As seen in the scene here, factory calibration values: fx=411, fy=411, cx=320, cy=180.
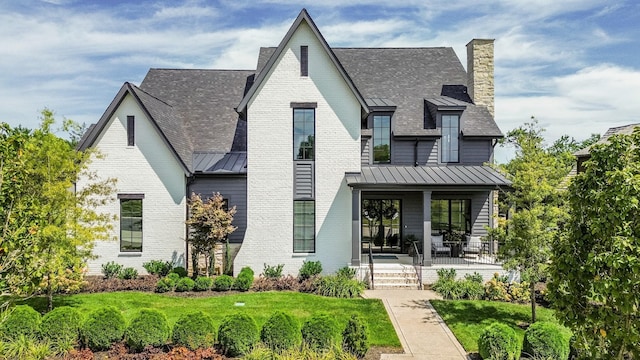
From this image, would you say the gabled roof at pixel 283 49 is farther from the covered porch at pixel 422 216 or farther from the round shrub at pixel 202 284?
the round shrub at pixel 202 284

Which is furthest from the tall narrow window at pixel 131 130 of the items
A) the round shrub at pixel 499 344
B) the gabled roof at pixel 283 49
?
the round shrub at pixel 499 344

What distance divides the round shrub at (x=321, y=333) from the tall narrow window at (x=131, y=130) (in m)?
12.3

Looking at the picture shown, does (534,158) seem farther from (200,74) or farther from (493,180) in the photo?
(200,74)

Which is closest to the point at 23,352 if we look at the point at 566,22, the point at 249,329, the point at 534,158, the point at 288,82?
the point at 249,329

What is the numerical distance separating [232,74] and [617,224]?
21.3 meters

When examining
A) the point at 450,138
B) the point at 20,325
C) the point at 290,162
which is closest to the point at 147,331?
the point at 20,325

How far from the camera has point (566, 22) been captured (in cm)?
1554

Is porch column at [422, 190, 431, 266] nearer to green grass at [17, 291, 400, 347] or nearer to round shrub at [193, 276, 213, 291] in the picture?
green grass at [17, 291, 400, 347]

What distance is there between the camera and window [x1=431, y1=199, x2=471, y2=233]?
68.1ft

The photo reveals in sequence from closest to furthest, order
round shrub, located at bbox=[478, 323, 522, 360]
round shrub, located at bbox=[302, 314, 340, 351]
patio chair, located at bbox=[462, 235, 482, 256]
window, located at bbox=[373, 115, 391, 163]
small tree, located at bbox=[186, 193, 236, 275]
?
round shrub, located at bbox=[478, 323, 522, 360]
round shrub, located at bbox=[302, 314, 340, 351]
small tree, located at bbox=[186, 193, 236, 275]
patio chair, located at bbox=[462, 235, 482, 256]
window, located at bbox=[373, 115, 391, 163]

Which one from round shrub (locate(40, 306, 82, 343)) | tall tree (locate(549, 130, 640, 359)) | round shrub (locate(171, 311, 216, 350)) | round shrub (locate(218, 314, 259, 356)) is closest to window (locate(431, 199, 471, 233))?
round shrub (locate(218, 314, 259, 356))

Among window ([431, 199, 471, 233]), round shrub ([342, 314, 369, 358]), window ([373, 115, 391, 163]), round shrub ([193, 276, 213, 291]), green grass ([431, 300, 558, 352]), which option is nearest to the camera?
round shrub ([342, 314, 369, 358])

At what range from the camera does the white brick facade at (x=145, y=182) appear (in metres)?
17.8

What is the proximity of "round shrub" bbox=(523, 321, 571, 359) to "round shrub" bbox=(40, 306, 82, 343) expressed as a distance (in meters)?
11.1
